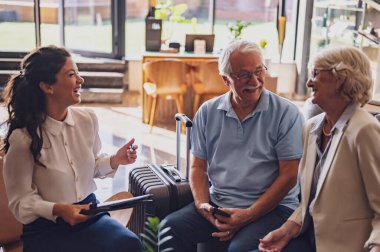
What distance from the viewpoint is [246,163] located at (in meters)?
2.43

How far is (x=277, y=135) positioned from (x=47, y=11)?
22.1 ft

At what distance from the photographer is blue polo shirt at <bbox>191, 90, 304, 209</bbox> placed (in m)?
2.42

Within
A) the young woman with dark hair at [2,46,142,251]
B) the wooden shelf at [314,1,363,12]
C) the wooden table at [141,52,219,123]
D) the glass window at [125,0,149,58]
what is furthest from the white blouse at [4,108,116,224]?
the glass window at [125,0,149,58]

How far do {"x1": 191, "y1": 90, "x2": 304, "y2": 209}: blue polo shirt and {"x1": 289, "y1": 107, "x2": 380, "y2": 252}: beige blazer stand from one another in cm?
38

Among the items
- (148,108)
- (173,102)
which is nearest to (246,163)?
(148,108)

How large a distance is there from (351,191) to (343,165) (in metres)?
0.10

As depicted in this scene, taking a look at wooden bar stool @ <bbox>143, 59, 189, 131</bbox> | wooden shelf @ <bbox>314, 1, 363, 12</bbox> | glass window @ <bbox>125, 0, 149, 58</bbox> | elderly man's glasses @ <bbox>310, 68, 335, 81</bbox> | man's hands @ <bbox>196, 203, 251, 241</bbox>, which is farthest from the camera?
glass window @ <bbox>125, 0, 149, 58</bbox>

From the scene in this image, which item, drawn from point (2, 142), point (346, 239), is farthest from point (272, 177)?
point (2, 142)

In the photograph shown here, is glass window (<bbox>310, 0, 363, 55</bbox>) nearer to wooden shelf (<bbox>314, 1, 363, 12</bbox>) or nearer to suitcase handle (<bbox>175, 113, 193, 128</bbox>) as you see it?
wooden shelf (<bbox>314, 1, 363, 12</bbox>)

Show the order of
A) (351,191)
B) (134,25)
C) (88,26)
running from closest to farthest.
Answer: (351,191) < (88,26) < (134,25)

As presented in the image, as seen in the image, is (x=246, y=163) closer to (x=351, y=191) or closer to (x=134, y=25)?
(x=351, y=191)

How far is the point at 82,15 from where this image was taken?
8.34m

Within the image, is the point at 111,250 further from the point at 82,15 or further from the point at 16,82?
the point at 82,15

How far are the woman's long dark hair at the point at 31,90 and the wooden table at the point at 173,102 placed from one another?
4138mm
